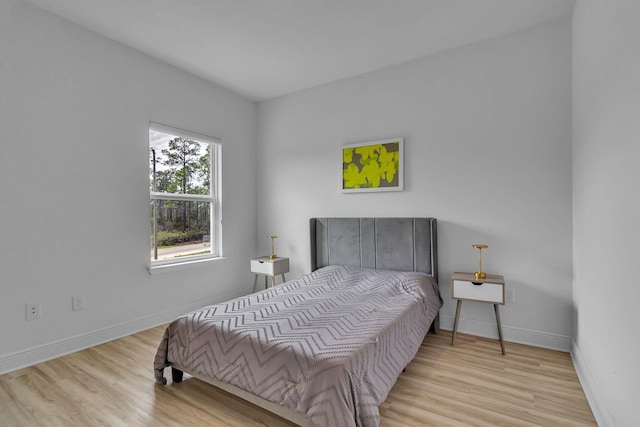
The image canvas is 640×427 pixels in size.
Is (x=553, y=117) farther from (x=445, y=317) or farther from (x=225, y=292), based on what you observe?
(x=225, y=292)

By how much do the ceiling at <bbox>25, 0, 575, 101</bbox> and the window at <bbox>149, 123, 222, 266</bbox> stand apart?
816 mm

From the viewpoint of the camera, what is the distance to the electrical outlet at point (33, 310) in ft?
7.67

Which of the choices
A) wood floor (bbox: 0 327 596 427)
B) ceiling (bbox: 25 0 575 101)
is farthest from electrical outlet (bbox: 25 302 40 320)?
ceiling (bbox: 25 0 575 101)

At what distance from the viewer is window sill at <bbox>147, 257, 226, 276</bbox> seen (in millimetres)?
3154

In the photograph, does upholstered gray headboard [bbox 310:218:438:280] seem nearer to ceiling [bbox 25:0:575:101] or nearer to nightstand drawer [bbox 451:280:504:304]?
nightstand drawer [bbox 451:280:504:304]

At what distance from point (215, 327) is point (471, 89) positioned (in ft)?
9.58

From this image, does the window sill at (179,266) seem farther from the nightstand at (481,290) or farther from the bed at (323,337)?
the nightstand at (481,290)

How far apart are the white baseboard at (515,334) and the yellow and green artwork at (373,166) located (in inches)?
55.5

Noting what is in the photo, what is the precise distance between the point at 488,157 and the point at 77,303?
375cm

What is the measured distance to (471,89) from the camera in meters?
2.91

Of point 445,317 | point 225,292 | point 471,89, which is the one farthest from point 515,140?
point 225,292

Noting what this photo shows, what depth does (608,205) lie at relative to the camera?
1.61 metres

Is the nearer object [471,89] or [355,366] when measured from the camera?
[355,366]

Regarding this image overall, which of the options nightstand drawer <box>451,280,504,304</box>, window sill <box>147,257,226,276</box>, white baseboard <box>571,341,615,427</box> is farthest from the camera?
window sill <box>147,257,226,276</box>
